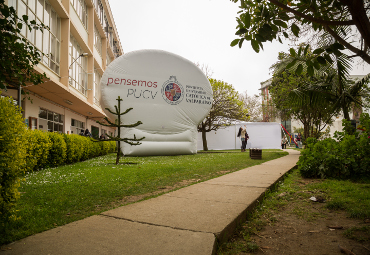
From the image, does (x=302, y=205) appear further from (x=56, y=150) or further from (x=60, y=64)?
(x=60, y=64)

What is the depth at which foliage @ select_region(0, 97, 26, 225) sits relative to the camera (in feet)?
7.79

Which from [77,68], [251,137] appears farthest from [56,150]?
[251,137]

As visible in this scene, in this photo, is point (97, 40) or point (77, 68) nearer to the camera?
point (77, 68)

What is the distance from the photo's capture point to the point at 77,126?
78.1ft

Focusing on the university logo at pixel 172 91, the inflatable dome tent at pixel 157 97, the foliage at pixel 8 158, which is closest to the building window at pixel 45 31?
the inflatable dome tent at pixel 157 97

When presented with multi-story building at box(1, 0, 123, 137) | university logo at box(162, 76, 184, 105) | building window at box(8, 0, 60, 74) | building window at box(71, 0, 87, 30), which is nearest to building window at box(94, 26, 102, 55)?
multi-story building at box(1, 0, 123, 137)

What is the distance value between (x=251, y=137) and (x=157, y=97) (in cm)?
1337

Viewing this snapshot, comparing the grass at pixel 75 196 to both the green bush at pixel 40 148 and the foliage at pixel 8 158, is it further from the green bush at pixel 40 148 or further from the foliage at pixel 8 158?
the green bush at pixel 40 148

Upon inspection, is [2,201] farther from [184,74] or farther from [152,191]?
[184,74]

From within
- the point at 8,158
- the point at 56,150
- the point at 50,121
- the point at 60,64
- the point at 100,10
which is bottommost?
the point at 56,150

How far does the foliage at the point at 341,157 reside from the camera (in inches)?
210

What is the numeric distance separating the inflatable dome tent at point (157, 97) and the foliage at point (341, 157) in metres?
7.78

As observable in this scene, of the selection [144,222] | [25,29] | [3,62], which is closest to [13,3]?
[25,29]

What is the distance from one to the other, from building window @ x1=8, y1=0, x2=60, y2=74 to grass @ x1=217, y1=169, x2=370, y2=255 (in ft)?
37.6
